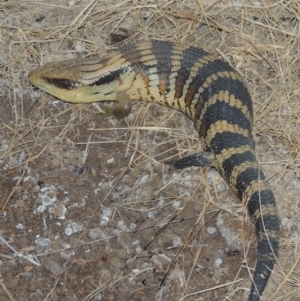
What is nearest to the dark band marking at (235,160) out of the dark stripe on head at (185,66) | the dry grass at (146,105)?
the dry grass at (146,105)

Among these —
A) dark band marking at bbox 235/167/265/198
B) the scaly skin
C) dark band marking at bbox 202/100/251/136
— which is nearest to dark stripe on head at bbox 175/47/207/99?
the scaly skin

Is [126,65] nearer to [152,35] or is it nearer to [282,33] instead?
[152,35]

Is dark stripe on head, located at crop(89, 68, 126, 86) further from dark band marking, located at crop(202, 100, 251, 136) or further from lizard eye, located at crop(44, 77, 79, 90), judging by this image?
dark band marking, located at crop(202, 100, 251, 136)

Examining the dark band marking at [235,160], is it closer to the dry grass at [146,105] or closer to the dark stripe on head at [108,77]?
the dry grass at [146,105]

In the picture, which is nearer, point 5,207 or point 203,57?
point 5,207

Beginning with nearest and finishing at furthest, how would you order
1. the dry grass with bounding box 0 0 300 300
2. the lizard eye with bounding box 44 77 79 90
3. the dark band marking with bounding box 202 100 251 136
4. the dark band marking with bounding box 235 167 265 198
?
the dark band marking with bounding box 235 167 265 198, the dry grass with bounding box 0 0 300 300, the dark band marking with bounding box 202 100 251 136, the lizard eye with bounding box 44 77 79 90

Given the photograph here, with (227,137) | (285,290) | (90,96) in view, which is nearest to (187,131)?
(227,137)

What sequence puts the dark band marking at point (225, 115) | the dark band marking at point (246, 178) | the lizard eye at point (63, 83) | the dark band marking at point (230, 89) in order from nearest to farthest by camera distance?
the dark band marking at point (246, 178)
the dark band marking at point (225, 115)
the dark band marking at point (230, 89)
the lizard eye at point (63, 83)
